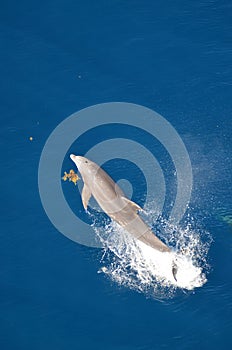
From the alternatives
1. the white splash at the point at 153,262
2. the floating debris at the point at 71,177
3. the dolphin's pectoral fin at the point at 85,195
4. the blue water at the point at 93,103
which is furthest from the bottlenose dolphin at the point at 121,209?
the blue water at the point at 93,103

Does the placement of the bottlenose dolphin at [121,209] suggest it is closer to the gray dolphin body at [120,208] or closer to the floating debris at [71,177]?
the gray dolphin body at [120,208]

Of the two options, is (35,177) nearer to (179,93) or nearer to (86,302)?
(86,302)

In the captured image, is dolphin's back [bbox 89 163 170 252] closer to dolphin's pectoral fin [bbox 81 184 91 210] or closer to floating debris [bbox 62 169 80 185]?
dolphin's pectoral fin [bbox 81 184 91 210]

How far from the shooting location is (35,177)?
18.8 m

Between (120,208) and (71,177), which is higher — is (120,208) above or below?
below

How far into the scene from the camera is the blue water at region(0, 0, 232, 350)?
17.9 meters

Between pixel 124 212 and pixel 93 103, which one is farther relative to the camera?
pixel 93 103

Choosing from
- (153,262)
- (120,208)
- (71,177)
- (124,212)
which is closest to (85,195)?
(71,177)

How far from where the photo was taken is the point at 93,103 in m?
19.3

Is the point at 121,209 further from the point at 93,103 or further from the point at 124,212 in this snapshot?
the point at 93,103

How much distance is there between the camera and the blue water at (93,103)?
17.9 meters

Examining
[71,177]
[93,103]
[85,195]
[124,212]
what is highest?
[93,103]

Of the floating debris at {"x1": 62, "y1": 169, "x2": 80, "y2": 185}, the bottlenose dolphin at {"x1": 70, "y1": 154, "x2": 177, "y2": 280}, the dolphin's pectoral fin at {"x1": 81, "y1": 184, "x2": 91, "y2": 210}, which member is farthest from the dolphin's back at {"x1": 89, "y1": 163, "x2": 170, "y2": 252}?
the floating debris at {"x1": 62, "y1": 169, "x2": 80, "y2": 185}

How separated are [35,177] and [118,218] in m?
3.33
